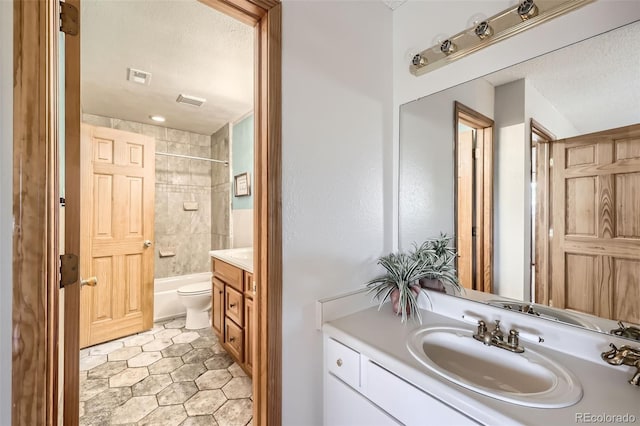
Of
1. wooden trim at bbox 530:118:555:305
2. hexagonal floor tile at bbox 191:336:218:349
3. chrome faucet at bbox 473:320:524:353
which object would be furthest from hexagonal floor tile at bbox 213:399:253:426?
wooden trim at bbox 530:118:555:305

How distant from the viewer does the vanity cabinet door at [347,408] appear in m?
0.95

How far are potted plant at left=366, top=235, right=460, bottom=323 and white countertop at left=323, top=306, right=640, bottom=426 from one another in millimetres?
119

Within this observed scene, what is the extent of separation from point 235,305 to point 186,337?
111 cm

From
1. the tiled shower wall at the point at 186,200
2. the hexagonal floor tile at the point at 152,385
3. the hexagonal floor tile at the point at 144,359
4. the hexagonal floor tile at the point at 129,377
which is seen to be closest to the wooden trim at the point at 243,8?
the hexagonal floor tile at the point at 152,385

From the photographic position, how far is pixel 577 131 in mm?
1011

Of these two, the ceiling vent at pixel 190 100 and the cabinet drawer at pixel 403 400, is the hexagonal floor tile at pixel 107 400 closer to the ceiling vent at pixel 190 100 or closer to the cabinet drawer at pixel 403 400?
the cabinet drawer at pixel 403 400

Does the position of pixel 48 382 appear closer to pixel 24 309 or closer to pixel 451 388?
pixel 24 309

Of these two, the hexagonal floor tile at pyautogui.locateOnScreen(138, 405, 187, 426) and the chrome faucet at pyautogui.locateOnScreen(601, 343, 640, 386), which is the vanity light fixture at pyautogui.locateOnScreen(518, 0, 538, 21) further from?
the hexagonal floor tile at pyautogui.locateOnScreen(138, 405, 187, 426)

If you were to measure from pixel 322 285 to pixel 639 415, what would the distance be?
3.28ft

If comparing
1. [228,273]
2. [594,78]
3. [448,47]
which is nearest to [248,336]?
[228,273]

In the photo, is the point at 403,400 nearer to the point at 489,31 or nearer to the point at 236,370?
the point at 489,31

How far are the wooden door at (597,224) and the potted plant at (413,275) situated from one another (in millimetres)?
419

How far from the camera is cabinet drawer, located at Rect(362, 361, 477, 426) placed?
763 mm

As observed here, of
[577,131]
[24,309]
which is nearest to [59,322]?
[24,309]
